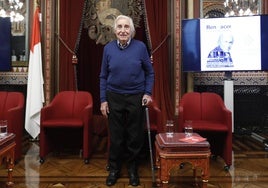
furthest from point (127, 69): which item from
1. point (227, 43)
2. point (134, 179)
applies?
point (227, 43)

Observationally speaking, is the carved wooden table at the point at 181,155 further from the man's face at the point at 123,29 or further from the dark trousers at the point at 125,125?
the man's face at the point at 123,29

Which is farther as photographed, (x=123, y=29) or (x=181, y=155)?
(x=123, y=29)

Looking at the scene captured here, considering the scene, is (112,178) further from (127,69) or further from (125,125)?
(127,69)

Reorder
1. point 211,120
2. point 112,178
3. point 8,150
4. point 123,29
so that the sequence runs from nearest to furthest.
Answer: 1. point 8,150
2. point 123,29
3. point 112,178
4. point 211,120

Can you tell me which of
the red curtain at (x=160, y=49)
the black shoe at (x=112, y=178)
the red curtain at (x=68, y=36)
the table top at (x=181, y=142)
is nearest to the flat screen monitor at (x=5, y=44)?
the red curtain at (x=68, y=36)

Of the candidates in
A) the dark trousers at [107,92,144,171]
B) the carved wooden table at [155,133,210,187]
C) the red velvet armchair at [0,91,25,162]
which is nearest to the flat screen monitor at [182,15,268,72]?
the dark trousers at [107,92,144,171]

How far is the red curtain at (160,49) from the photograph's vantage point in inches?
188

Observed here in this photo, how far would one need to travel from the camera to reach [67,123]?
3498 millimetres

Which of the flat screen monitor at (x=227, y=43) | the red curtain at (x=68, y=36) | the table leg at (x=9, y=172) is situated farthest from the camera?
the red curtain at (x=68, y=36)

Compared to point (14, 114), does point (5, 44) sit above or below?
above

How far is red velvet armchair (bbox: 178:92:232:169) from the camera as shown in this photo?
130 inches

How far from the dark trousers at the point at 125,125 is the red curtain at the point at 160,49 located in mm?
1925

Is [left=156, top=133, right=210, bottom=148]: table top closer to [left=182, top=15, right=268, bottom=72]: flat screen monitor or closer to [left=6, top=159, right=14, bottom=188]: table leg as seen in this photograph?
[left=6, top=159, right=14, bottom=188]: table leg

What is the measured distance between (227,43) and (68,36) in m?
2.28
